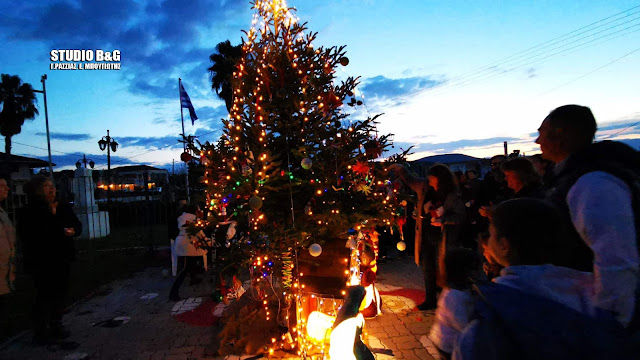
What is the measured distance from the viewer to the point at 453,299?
Answer: 187cm

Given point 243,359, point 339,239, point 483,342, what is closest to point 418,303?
point 339,239

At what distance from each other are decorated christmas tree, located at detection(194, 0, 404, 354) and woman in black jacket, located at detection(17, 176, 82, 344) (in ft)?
6.78

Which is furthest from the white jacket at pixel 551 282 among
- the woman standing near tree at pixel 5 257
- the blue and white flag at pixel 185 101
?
the blue and white flag at pixel 185 101

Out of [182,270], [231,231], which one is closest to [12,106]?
[182,270]

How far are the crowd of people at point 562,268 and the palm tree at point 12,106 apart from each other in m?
40.9

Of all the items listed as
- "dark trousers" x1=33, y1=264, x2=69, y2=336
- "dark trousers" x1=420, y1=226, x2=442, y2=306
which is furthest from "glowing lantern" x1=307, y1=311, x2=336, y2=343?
"dark trousers" x1=33, y1=264, x2=69, y2=336

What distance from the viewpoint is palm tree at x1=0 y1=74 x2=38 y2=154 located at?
3114 cm

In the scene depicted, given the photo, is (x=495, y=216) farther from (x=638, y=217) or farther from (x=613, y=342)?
(x=638, y=217)

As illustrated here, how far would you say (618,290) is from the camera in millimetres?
1354

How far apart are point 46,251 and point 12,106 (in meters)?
37.8

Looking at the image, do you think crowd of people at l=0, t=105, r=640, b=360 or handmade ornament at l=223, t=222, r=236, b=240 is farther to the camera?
handmade ornament at l=223, t=222, r=236, b=240

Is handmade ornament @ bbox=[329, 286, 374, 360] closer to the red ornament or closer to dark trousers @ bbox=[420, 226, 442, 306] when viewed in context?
the red ornament

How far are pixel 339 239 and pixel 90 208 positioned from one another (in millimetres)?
14142

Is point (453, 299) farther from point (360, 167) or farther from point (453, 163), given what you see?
point (453, 163)
